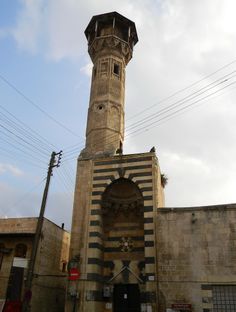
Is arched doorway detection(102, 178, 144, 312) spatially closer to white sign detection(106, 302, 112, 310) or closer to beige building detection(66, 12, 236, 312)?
beige building detection(66, 12, 236, 312)

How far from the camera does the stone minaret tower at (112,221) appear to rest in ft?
59.9

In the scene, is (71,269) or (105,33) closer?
(71,269)

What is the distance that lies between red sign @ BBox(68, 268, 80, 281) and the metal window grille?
730 centimetres

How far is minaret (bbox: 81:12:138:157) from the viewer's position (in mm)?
23703

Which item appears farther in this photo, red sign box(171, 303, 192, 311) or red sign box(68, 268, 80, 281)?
red sign box(68, 268, 80, 281)

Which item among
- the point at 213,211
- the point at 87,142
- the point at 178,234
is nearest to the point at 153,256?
the point at 178,234

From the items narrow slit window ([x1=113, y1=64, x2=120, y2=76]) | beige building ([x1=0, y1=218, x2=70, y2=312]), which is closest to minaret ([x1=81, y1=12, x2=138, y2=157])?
narrow slit window ([x1=113, y1=64, x2=120, y2=76])

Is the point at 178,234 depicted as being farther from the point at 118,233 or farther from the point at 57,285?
the point at 57,285

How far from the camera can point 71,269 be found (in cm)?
1852

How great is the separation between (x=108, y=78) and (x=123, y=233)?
1228cm

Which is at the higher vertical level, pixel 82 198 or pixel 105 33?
pixel 105 33

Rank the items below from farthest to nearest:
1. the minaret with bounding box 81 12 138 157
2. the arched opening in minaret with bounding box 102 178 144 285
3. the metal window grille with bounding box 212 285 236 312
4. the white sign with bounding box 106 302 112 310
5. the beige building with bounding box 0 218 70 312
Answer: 1. the minaret with bounding box 81 12 138 157
2. the arched opening in minaret with bounding box 102 178 144 285
3. the beige building with bounding box 0 218 70 312
4. the white sign with bounding box 106 302 112 310
5. the metal window grille with bounding box 212 285 236 312

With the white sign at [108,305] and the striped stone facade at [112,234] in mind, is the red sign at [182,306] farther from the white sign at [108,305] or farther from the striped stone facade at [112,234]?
the white sign at [108,305]

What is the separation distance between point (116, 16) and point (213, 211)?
18.6 meters
